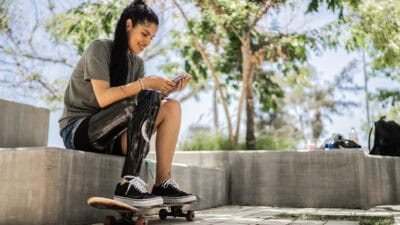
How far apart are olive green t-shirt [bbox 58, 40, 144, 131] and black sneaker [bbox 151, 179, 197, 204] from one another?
0.58 m

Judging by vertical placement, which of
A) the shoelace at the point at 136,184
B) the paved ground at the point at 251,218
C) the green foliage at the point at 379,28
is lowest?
the paved ground at the point at 251,218

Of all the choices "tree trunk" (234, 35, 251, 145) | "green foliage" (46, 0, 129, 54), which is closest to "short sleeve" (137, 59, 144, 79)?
"green foliage" (46, 0, 129, 54)

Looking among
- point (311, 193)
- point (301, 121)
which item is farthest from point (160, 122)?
point (301, 121)

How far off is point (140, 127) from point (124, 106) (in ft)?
0.52

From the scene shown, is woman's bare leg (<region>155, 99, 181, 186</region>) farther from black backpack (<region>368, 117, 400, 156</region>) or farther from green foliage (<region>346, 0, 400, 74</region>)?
green foliage (<region>346, 0, 400, 74</region>)

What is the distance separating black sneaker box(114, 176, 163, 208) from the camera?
2117 mm

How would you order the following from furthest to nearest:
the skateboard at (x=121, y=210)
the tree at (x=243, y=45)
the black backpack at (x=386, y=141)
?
the tree at (x=243, y=45) → the black backpack at (x=386, y=141) → the skateboard at (x=121, y=210)

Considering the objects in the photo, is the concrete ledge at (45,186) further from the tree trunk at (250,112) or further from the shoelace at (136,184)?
the tree trunk at (250,112)

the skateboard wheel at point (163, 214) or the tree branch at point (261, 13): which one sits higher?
the tree branch at point (261, 13)

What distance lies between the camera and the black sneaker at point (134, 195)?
83.4 inches

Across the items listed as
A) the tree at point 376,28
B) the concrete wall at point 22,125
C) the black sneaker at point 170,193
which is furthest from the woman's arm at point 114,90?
the tree at point 376,28

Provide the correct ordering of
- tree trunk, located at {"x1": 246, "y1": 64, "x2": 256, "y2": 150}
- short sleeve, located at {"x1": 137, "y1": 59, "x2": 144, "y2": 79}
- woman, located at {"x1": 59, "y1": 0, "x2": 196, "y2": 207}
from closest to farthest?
woman, located at {"x1": 59, "y1": 0, "x2": 196, "y2": 207}, short sleeve, located at {"x1": 137, "y1": 59, "x2": 144, "y2": 79}, tree trunk, located at {"x1": 246, "y1": 64, "x2": 256, "y2": 150}

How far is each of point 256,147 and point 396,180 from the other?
6.00ft

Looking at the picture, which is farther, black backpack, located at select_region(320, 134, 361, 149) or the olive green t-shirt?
black backpack, located at select_region(320, 134, 361, 149)
